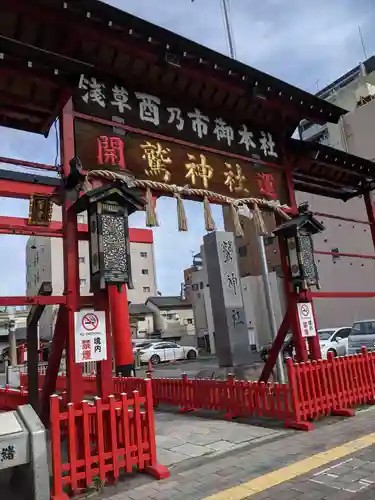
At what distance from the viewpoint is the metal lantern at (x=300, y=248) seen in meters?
7.84

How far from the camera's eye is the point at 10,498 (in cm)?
413

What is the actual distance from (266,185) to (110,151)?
140 inches

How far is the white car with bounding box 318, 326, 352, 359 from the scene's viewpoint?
1762 cm

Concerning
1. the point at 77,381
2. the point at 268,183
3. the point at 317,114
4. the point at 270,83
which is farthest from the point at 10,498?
the point at 317,114

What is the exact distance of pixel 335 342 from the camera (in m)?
18.0

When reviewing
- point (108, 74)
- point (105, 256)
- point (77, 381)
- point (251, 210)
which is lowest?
point (77, 381)

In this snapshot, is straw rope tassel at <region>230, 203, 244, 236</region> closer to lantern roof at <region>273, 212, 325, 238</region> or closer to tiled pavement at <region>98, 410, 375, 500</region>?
lantern roof at <region>273, 212, 325, 238</region>

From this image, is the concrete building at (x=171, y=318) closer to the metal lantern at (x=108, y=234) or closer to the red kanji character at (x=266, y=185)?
the red kanji character at (x=266, y=185)

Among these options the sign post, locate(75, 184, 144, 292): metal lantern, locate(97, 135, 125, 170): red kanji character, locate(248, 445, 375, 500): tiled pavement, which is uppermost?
locate(97, 135, 125, 170): red kanji character

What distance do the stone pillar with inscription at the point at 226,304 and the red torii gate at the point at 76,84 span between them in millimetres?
6766

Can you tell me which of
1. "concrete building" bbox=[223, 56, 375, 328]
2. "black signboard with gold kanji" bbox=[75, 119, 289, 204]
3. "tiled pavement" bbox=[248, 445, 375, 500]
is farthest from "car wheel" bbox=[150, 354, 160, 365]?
"tiled pavement" bbox=[248, 445, 375, 500]

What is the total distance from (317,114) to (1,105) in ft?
20.5

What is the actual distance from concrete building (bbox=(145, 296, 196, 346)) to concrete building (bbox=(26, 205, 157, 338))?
13.3 ft

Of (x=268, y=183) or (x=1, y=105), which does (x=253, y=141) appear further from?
(x=1, y=105)
